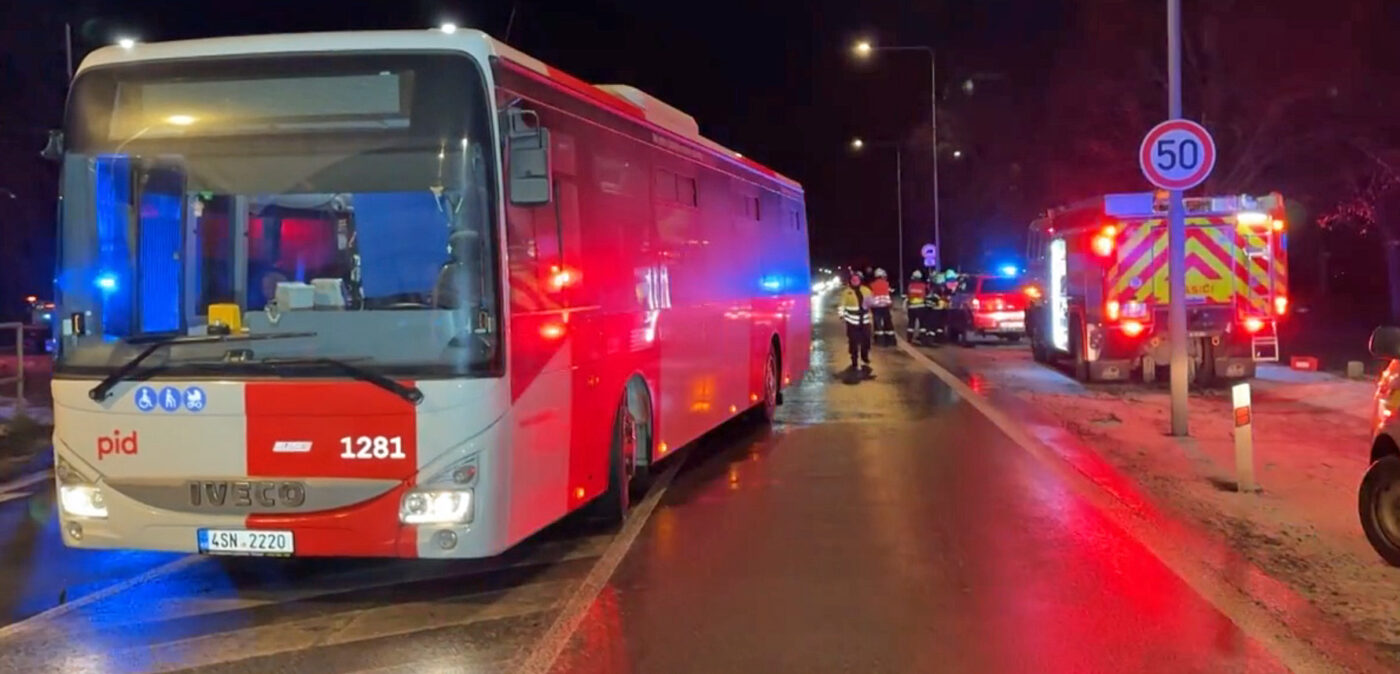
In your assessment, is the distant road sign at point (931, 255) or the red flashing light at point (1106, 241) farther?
the distant road sign at point (931, 255)

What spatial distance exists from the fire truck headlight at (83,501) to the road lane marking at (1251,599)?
596 cm

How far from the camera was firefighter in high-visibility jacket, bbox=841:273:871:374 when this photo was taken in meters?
21.1

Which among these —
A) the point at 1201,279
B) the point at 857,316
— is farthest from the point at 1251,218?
the point at 857,316

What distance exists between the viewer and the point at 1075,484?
10.7 meters

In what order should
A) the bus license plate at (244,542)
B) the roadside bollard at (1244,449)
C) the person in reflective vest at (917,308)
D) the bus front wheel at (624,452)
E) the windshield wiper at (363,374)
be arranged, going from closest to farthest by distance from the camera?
the windshield wiper at (363,374) → the bus license plate at (244,542) → the bus front wheel at (624,452) → the roadside bollard at (1244,449) → the person in reflective vest at (917,308)

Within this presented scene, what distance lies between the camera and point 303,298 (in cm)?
→ 666

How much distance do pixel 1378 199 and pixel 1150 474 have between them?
58.2ft

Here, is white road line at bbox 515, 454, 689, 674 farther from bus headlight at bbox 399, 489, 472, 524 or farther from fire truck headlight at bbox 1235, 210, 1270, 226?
fire truck headlight at bbox 1235, 210, 1270, 226

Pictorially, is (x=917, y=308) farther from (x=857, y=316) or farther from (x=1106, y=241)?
(x=1106, y=241)

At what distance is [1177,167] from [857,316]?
918cm

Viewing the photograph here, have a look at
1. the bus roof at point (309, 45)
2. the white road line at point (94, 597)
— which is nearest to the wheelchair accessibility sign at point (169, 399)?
the white road line at point (94, 597)

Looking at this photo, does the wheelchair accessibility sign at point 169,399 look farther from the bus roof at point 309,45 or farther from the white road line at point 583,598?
the white road line at point 583,598

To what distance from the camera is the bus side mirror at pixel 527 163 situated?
21.5ft

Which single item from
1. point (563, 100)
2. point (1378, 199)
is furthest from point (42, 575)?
point (1378, 199)
